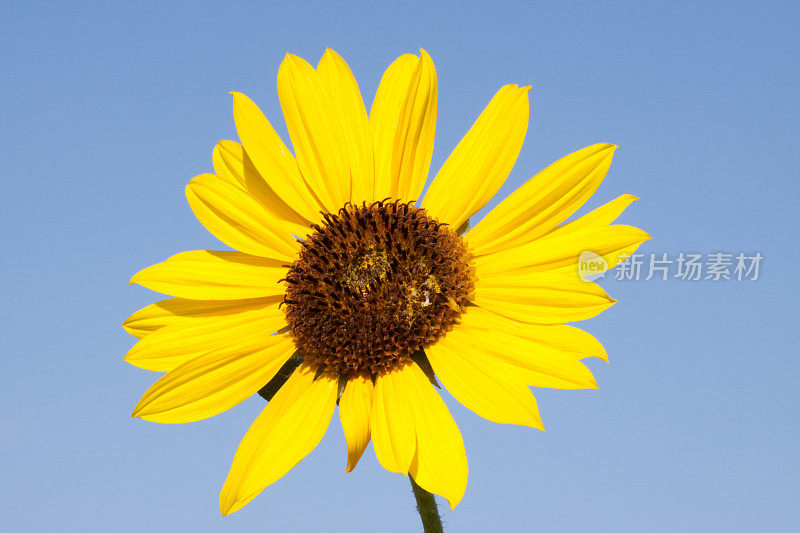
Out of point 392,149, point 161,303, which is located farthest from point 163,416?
point 392,149

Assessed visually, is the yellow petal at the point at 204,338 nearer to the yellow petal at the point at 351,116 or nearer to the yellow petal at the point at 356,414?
the yellow petal at the point at 356,414

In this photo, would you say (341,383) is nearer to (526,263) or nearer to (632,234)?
(526,263)

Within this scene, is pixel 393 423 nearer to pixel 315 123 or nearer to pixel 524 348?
pixel 524 348

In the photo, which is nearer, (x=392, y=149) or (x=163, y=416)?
(x=163, y=416)

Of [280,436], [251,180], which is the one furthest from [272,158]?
[280,436]

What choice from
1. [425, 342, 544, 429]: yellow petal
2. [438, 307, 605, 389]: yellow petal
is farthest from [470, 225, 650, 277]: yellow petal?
[425, 342, 544, 429]: yellow petal

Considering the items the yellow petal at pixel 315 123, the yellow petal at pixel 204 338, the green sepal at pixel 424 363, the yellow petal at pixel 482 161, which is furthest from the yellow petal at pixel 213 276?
the yellow petal at pixel 482 161
